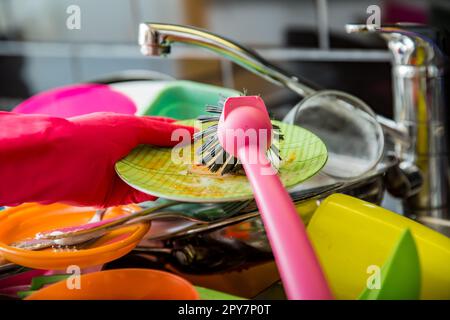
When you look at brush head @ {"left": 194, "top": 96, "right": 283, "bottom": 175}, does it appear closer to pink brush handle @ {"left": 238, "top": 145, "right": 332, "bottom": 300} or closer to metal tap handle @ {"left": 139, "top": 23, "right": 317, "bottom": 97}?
pink brush handle @ {"left": 238, "top": 145, "right": 332, "bottom": 300}

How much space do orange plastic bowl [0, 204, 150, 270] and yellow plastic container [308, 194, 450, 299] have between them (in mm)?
147

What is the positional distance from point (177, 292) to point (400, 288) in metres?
0.16

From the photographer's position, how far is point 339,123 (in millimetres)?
683

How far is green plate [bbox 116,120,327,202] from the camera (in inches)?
18.2

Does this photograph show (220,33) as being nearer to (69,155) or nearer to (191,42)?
(191,42)

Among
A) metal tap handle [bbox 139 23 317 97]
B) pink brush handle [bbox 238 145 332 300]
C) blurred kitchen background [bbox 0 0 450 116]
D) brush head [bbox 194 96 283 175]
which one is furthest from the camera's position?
blurred kitchen background [bbox 0 0 450 116]

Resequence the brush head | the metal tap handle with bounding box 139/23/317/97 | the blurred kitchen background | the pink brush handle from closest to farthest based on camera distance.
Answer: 1. the pink brush handle
2. the brush head
3. the metal tap handle with bounding box 139/23/317/97
4. the blurred kitchen background

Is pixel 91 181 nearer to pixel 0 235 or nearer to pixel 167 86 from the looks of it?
pixel 0 235

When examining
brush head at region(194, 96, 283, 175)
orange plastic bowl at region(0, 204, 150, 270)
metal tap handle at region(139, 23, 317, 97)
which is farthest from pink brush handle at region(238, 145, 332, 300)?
metal tap handle at region(139, 23, 317, 97)

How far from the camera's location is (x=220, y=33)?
3.53ft

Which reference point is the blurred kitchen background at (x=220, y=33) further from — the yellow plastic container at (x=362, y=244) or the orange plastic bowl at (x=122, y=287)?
the orange plastic bowl at (x=122, y=287)

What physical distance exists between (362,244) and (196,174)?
0.13 m

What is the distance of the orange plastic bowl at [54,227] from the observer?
0.50 meters
